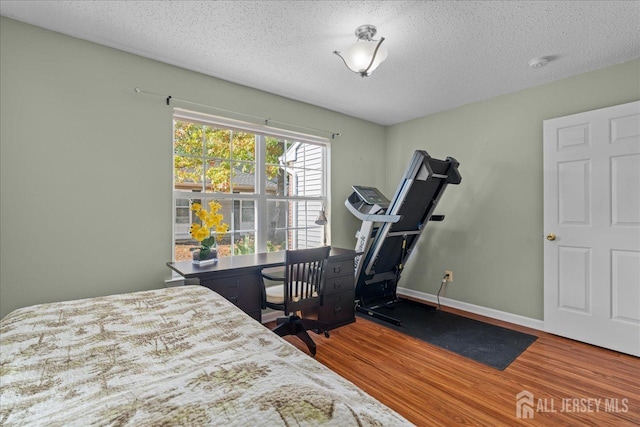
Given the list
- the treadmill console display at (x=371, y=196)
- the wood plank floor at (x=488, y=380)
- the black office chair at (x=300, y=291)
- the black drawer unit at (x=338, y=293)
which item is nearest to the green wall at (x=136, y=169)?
the treadmill console display at (x=371, y=196)

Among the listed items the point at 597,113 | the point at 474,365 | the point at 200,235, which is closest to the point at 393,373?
the point at 474,365

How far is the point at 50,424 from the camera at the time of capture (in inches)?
25.2

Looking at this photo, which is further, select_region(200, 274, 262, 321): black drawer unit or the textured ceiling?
select_region(200, 274, 262, 321): black drawer unit

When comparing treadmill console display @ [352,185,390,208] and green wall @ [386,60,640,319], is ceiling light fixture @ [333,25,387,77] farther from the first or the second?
green wall @ [386,60,640,319]

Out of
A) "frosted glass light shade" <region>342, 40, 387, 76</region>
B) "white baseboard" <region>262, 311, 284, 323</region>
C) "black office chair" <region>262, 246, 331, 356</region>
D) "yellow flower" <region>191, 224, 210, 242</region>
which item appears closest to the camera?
"frosted glass light shade" <region>342, 40, 387, 76</region>

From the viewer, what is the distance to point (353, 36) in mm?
2164

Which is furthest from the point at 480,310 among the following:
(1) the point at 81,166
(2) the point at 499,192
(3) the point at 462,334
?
(1) the point at 81,166

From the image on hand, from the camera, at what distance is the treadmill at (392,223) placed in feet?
9.50

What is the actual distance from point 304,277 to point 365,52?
178 centimetres

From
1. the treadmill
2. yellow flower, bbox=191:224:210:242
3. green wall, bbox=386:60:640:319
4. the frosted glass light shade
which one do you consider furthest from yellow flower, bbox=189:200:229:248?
green wall, bbox=386:60:640:319

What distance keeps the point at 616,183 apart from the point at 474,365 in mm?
1973

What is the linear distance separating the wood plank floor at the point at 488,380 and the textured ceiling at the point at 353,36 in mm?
2480

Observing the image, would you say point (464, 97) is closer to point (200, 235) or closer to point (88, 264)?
point (200, 235)

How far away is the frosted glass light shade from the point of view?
6.54 ft
